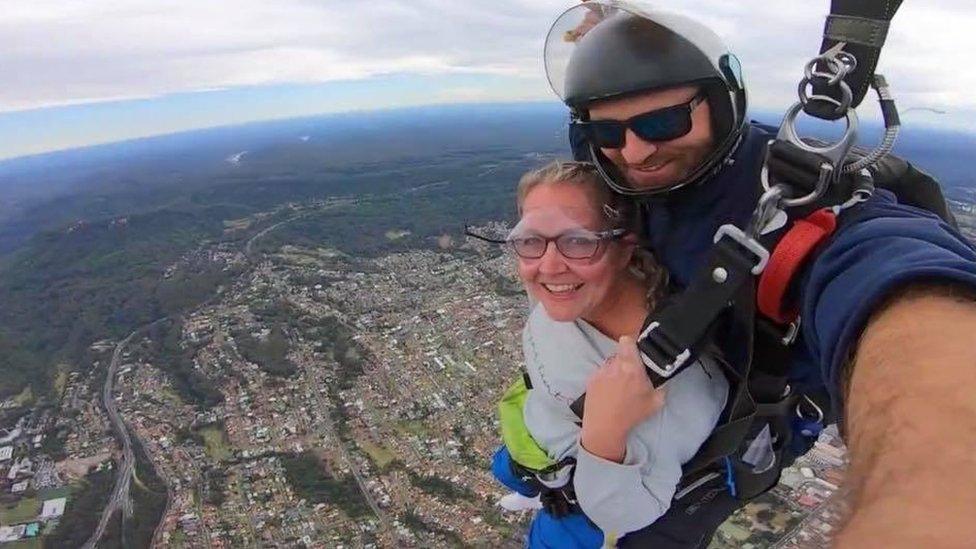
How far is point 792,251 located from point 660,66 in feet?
1.53

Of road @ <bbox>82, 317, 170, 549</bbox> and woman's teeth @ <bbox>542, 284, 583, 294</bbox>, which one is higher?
woman's teeth @ <bbox>542, 284, 583, 294</bbox>

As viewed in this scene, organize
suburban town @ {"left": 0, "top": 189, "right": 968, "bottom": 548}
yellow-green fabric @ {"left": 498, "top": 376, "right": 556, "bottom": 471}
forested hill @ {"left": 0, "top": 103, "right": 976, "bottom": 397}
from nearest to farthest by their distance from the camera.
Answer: yellow-green fabric @ {"left": 498, "top": 376, "right": 556, "bottom": 471} < suburban town @ {"left": 0, "top": 189, "right": 968, "bottom": 548} < forested hill @ {"left": 0, "top": 103, "right": 976, "bottom": 397}

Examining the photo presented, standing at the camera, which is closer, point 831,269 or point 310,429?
point 831,269

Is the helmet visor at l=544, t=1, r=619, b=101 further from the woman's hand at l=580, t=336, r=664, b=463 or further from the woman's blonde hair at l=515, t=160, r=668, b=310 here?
the woman's hand at l=580, t=336, r=664, b=463

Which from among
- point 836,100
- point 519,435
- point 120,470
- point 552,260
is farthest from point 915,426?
point 120,470

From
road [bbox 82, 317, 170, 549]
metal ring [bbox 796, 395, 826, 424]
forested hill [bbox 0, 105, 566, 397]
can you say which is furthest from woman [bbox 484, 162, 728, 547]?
forested hill [bbox 0, 105, 566, 397]

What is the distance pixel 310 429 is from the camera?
20.3 metres

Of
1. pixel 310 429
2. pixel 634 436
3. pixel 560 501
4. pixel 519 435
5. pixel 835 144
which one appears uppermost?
pixel 835 144

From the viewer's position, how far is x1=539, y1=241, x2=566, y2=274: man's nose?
1459 millimetres

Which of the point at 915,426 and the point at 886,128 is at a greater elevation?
the point at 886,128

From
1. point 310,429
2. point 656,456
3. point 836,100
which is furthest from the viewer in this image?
point 310,429

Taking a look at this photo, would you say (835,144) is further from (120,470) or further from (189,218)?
(189,218)

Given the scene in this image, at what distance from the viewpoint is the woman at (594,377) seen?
1280mm

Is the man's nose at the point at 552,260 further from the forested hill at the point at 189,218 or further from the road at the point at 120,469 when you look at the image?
the road at the point at 120,469
